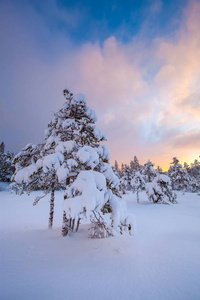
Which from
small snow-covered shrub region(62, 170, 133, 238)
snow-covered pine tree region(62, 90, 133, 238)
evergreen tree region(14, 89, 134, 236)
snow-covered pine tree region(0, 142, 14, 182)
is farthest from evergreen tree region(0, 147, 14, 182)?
small snow-covered shrub region(62, 170, 133, 238)

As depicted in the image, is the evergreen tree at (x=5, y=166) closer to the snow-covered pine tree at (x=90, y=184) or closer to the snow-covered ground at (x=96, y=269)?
the snow-covered ground at (x=96, y=269)

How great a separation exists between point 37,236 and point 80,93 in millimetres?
8852

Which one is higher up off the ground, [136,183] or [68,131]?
[68,131]

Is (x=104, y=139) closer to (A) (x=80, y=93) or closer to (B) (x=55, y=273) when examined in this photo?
(A) (x=80, y=93)

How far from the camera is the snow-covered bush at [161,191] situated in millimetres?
25312

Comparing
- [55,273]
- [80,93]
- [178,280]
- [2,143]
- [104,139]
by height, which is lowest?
[178,280]

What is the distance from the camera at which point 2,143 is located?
44.9 meters

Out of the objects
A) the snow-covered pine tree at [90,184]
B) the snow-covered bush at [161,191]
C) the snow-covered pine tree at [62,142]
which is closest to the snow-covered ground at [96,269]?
the snow-covered pine tree at [90,184]

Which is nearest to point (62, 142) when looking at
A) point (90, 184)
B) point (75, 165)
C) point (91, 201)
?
point (75, 165)

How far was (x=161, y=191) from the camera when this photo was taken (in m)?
25.4

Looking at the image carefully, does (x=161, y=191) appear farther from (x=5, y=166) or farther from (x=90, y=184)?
(x=5, y=166)

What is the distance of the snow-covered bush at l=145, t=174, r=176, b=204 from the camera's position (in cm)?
2531

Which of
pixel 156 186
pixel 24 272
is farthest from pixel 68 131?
pixel 156 186

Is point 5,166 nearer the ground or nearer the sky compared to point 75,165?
nearer the sky
